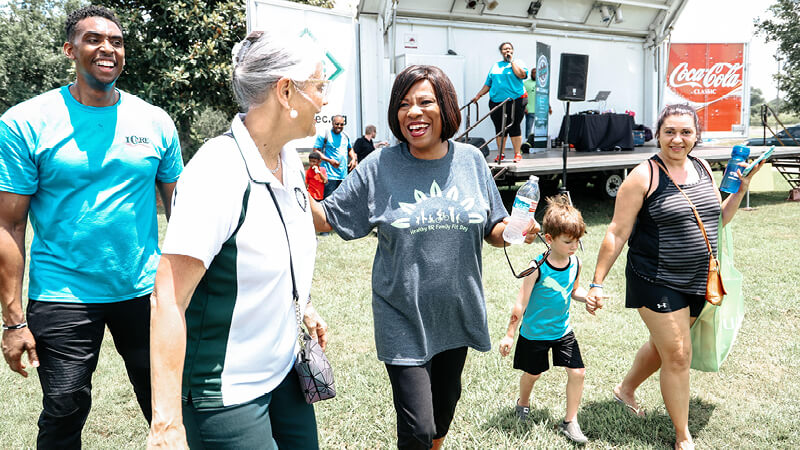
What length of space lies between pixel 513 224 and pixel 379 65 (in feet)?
27.9

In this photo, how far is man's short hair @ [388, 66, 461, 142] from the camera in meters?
2.35

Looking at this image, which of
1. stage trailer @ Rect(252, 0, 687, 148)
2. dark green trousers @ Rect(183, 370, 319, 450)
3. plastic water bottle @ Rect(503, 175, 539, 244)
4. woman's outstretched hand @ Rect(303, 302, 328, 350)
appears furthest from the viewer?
stage trailer @ Rect(252, 0, 687, 148)

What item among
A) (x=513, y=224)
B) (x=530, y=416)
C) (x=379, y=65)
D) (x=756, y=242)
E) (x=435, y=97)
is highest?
(x=379, y=65)

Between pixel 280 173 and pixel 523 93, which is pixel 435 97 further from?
pixel 523 93

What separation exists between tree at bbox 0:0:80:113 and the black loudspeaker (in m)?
16.3

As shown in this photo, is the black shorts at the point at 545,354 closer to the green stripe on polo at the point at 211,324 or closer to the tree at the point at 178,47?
the green stripe on polo at the point at 211,324

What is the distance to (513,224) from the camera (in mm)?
2412

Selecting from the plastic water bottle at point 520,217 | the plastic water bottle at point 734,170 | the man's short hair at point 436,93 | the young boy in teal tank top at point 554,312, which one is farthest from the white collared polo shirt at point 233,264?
the plastic water bottle at point 734,170

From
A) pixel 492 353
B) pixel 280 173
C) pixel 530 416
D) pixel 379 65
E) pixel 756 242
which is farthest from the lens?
pixel 379 65

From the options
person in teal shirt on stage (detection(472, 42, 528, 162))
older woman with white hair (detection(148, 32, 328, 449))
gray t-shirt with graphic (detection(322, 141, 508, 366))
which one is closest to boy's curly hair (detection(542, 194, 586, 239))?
gray t-shirt with graphic (detection(322, 141, 508, 366))

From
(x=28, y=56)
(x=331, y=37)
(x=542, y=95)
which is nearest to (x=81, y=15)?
(x=331, y=37)

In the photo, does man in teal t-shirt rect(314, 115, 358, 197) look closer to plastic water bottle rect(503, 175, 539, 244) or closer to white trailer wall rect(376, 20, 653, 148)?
white trailer wall rect(376, 20, 653, 148)

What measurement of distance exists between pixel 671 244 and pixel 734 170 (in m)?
0.69

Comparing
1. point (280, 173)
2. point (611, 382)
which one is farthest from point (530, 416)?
point (280, 173)
